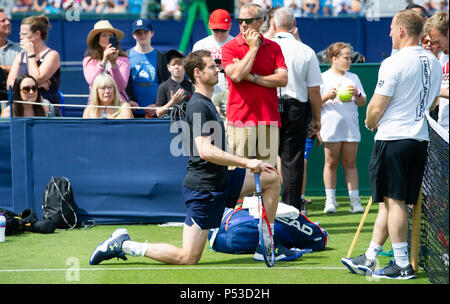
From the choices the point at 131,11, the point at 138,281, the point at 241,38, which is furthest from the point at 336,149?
the point at 131,11

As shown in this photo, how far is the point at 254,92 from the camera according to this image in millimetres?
7406

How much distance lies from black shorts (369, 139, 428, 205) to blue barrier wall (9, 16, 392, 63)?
11243mm

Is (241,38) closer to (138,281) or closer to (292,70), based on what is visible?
(292,70)

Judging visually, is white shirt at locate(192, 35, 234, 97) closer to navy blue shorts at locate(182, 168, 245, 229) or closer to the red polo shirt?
the red polo shirt

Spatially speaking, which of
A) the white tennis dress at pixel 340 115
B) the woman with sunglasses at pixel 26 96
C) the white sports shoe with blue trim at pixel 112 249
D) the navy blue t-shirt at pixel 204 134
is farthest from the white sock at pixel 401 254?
the woman with sunglasses at pixel 26 96

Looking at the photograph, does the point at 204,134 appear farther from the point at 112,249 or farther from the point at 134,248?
the point at 112,249

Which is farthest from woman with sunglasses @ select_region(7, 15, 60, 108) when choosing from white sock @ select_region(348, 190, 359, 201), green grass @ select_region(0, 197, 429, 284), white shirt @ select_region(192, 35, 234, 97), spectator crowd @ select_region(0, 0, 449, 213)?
white sock @ select_region(348, 190, 359, 201)

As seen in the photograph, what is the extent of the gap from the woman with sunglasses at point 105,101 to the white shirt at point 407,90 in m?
4.14

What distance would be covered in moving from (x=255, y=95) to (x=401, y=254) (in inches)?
91.1

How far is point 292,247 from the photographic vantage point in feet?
23.7

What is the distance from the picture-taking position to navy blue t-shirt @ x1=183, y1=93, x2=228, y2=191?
6.25 m

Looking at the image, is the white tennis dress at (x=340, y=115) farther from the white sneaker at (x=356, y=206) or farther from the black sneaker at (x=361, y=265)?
the black sneaker at (x=361, y=265)

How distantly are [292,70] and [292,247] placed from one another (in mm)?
2142

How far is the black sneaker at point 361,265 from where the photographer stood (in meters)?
6.00
